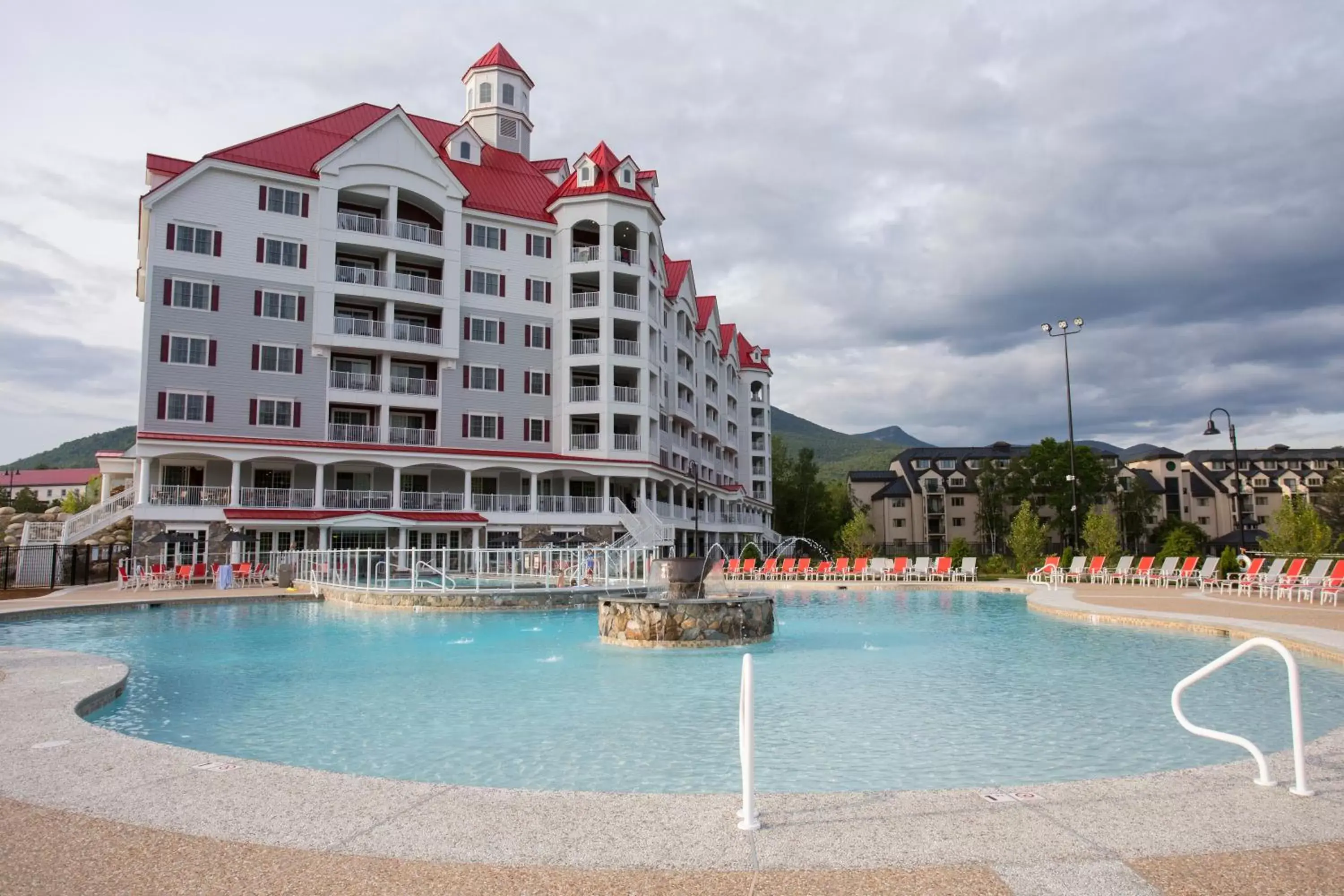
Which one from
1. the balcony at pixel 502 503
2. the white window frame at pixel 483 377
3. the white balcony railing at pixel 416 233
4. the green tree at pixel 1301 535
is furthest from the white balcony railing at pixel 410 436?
the green tree at pixel 1301 535

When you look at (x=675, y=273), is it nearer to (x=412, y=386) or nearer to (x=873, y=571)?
(x=412, y=386)

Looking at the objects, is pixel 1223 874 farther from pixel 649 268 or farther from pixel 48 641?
pixel 649 268

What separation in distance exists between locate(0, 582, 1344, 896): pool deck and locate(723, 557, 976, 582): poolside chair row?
30039 mm

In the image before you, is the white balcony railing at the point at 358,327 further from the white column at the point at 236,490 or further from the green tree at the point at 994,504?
the green tree at the point at 994,504

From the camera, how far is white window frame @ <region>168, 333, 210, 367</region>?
3966 cm

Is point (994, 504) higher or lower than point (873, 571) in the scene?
higher

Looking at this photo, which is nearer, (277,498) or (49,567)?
(49,567)

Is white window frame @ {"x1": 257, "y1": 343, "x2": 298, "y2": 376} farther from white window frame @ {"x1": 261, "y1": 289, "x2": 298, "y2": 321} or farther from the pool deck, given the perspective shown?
the pool deck

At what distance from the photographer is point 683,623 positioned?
53.3ft

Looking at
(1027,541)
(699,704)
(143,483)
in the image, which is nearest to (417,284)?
(143,483)

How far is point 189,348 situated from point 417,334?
1046 cm

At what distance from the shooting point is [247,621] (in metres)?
21.7

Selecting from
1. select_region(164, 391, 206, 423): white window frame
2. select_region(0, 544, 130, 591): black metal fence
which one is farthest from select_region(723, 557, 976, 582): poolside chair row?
select_region(0, 544, 130, 591): black metal fence

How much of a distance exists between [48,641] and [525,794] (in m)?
16.3
